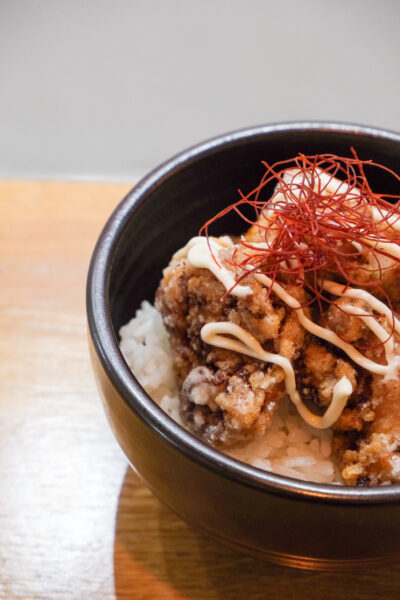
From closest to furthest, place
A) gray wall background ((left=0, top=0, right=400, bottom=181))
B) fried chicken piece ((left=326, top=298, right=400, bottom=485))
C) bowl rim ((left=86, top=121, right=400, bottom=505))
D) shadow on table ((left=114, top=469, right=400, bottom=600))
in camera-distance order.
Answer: bowl rim ((left=86, top=121, right=400, bottom=505))
fried chicken piece ((left=326, top=298, right=400, bottom=485))
shadow on table ((left=114, top=469, right=400, bottom=600))
gray wall background ((left=0, top=0, right=400, bottom=181))

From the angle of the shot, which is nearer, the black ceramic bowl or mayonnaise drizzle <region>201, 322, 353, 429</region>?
the black ceramic bowl

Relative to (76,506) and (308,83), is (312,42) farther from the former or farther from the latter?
(76,506)

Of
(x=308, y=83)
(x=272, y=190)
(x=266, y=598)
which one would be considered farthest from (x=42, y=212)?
(x=308, y=83)

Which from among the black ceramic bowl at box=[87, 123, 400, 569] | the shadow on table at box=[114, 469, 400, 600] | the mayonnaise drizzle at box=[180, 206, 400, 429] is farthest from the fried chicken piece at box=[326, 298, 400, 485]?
the shadow on table at box=[114, 469, 400, 600]

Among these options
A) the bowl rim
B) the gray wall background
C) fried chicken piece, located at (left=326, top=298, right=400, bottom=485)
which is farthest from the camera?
the gray wall background

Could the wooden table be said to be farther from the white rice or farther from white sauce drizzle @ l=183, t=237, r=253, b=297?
white sauce drizzle @ l=183, t=237, r=253, b=297


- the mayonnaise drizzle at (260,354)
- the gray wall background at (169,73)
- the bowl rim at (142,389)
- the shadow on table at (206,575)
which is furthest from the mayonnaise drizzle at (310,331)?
the gray wall background at (169,73)

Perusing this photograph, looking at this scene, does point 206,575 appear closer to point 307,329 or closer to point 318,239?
point 307,329
